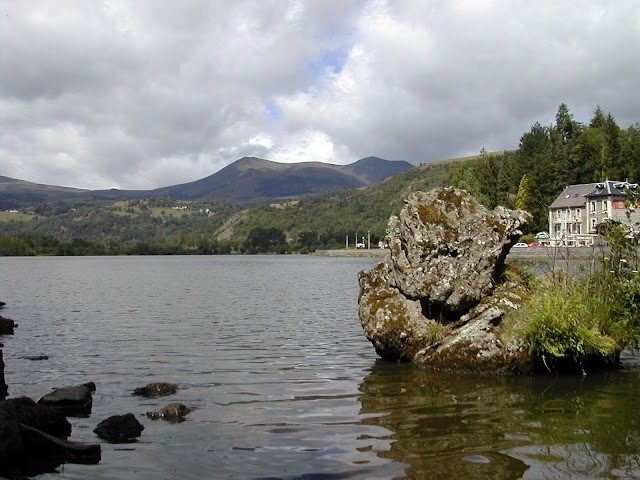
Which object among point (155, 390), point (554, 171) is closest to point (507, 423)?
point (155, 390)

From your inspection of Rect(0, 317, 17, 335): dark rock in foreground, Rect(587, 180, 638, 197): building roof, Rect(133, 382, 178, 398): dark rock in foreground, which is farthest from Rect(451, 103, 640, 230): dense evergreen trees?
Rect(133, 382, 178, 398): dark rock in foreground

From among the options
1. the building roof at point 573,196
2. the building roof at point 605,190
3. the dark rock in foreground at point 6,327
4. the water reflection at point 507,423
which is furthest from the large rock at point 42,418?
the building roof at point 573,196

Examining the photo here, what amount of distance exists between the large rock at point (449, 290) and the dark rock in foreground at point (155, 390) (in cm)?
624

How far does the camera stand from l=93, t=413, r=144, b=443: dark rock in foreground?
36.6ft

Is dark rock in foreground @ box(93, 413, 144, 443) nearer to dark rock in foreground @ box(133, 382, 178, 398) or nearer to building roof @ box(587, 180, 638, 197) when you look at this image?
dark rock in foreground @ box(133, 382, 178, 398)

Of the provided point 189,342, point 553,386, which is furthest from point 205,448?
point 189,342

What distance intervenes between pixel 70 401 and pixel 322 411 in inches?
227

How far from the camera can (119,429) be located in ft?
37.1

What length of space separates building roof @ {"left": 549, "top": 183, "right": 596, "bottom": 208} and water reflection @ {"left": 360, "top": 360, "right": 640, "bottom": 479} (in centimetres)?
10425

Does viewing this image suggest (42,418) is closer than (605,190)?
Yes

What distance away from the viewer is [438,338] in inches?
664

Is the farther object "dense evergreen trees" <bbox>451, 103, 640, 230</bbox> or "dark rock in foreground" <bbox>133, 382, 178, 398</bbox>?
"dense evergreen trees" <bbox>451, 103, 640, 230</bbox>

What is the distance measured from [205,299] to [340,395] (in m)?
31.6

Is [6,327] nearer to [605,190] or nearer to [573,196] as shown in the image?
[605,190]
